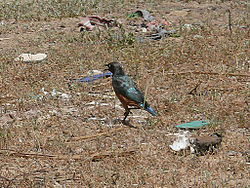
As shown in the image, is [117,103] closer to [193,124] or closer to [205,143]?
[193,124]

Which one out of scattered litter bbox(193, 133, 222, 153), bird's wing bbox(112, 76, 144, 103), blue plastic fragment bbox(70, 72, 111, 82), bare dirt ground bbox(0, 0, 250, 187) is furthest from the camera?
blue plastic fragment bbox(70, 72, 111, 82)

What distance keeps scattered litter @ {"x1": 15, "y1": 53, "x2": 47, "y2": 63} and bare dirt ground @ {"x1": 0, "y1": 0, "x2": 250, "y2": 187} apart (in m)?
0.16

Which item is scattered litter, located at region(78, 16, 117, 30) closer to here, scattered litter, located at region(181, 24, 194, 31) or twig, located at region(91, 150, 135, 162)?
scattered litter, located at region(181, 24, 194, 31)

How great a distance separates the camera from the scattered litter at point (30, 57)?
7.17 meters

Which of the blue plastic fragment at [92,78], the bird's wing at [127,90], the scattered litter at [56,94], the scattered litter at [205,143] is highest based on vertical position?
the bird's wing at [127,90]

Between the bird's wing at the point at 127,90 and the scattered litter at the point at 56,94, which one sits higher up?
the bird's wing at the point at 127,90

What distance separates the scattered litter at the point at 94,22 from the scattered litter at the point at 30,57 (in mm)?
1699

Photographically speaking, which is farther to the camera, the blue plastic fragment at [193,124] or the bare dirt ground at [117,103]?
the blue plastic fragment at [193,124]

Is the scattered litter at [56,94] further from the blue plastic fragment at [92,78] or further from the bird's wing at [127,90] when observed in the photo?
the bird's wing at [127,90]

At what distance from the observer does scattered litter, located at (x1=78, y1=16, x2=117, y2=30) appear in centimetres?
886

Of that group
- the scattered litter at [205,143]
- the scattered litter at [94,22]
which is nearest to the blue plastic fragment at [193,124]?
the scattered litter at [205,143]

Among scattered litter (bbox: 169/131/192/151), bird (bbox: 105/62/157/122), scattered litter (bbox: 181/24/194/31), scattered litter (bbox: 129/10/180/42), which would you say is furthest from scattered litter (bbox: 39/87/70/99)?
scattered litter (bbox: 181/24/194/31)

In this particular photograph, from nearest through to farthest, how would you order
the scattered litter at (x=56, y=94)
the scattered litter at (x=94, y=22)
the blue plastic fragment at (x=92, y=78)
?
the scattered litter at (x=56, y=94) < the blue plastic fragment at (x=92, y=78) < the scattered litter at (x=94, y=22)

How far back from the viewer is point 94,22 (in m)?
8.95
